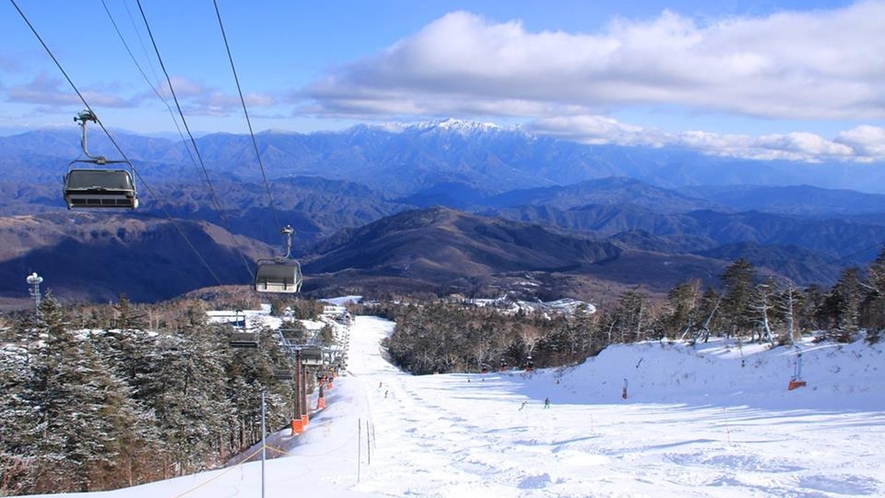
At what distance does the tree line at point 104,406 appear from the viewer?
71.6ft

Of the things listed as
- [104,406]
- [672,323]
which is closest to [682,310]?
[672,323]

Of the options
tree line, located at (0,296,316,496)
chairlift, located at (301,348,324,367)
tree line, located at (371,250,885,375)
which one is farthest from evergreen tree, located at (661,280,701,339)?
tree line, located at (0,296,316,496)

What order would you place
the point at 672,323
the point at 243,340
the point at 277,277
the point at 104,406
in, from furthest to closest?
1. the point at 672,323
2. the point at 243,340
3. the point at 104,406
4. the point at 277,277

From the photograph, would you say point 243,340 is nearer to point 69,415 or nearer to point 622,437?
point 69,415

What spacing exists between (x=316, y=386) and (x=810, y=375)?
38529mm

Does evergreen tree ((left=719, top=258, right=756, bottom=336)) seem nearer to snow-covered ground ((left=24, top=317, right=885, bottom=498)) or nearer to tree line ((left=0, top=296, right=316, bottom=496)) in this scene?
snow-covered ground ((left=24, top=317, right=885, bottom=498))

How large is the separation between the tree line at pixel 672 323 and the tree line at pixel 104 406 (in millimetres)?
28637

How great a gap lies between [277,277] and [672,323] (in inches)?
1840

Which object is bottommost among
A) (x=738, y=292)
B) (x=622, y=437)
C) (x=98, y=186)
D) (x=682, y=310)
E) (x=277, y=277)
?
(x=622, y=437)

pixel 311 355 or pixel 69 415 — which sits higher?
pixel 311 355

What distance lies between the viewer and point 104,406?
23781mm

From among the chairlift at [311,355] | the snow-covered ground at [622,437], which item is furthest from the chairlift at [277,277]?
the chairlift at [311,355]

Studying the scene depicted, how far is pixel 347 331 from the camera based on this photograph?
117 meters

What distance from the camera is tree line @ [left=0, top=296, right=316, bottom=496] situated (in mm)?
21828
